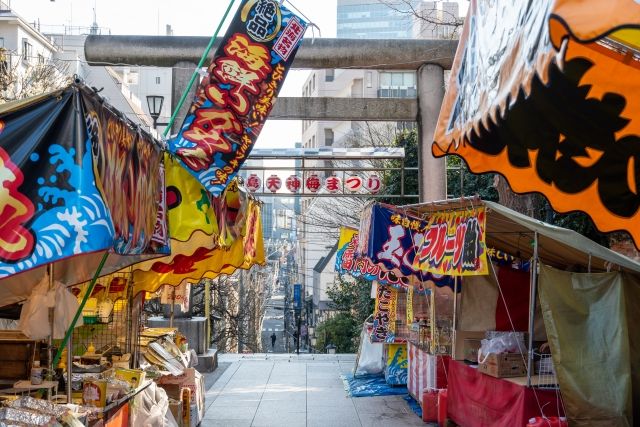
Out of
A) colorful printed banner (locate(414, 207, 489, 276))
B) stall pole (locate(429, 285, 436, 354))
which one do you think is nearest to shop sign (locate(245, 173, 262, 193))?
stall pole (locate(429, 285, 436, 354))

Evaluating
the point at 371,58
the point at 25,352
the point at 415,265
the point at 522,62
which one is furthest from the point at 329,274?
the point at 522,62

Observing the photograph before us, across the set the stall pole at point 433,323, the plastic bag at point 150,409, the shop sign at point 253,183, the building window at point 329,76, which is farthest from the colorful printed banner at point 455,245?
the building window at point 329,76

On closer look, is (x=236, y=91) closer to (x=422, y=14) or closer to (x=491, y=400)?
(x=491, y=400)

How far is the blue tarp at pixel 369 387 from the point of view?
51.7ft

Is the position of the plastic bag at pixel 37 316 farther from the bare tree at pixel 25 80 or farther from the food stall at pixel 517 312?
the bare tree at pixel 25 80

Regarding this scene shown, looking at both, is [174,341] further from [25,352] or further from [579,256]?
[579,256]

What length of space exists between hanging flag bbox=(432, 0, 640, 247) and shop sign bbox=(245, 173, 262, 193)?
62.7ft

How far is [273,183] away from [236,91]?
52.4 ft

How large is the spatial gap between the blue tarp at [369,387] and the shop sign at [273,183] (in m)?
7.78

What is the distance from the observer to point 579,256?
32.8 feet

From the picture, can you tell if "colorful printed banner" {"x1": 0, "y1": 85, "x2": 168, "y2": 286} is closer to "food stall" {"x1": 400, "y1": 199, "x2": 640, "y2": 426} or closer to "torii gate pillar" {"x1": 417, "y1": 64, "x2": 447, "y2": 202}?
"food stall" {"x1": 400, "y1": 199, "x2": 640, "y2": 426}

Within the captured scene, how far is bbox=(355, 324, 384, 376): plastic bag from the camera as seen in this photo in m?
17.7

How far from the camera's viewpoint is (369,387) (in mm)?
16328

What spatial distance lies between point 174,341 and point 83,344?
2.67m
